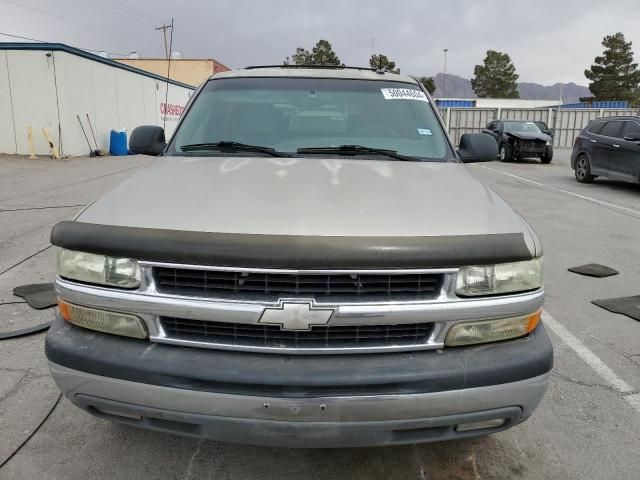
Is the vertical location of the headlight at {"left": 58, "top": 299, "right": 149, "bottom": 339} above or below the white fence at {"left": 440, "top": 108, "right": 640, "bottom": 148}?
below

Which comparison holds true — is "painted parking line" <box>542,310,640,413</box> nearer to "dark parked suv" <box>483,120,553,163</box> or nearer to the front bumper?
the front bumper

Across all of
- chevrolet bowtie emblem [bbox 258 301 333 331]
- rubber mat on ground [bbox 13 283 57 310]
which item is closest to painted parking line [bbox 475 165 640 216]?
chevrolet bowtie emblem [bbox 258 301 333 331]

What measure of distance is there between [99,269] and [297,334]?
2.72ft

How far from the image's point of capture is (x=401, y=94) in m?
3.59

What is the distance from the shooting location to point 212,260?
1.86 m

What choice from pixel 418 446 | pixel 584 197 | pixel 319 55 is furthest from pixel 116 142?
pixel 319 55

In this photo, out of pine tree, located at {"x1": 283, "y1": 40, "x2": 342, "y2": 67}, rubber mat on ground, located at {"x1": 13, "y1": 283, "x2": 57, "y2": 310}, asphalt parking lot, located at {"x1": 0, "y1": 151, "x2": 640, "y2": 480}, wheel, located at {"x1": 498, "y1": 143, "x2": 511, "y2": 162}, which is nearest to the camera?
asphalt parking lot, located at {"x1": 0, "y1": 151, "x2": 640, "y2": 480}

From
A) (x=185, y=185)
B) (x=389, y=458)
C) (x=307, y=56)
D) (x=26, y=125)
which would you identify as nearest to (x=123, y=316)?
(x=185, y=185)

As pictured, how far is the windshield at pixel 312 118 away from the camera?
3188mm

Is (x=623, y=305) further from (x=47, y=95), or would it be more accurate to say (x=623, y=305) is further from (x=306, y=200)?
(x=47, y=95)

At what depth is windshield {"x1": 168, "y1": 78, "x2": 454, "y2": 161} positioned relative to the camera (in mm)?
3188

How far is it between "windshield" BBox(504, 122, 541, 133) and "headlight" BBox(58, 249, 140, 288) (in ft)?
65.3

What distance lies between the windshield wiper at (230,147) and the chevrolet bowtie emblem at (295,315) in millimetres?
1367

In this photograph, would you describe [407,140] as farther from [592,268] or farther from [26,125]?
[26,125]
